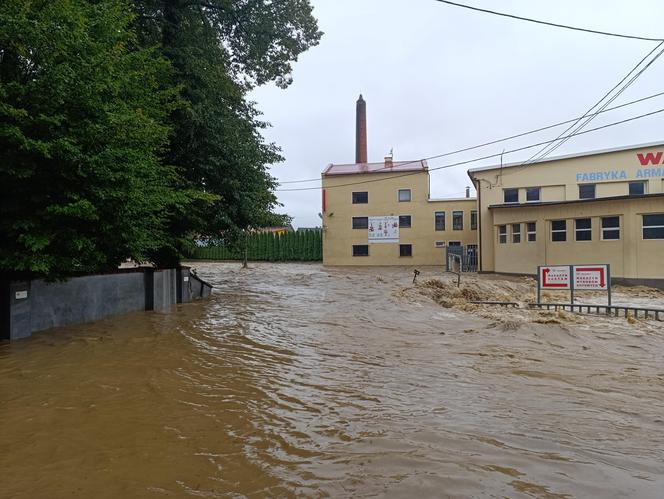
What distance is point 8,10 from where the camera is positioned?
235 inches

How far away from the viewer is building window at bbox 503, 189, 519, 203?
27.1 m

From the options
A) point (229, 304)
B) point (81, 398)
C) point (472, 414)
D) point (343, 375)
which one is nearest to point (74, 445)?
point (81, 398)

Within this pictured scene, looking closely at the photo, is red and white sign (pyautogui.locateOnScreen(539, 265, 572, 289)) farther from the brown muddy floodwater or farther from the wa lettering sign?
the brown muddy floodwater

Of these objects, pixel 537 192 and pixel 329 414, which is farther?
pixel 537 192

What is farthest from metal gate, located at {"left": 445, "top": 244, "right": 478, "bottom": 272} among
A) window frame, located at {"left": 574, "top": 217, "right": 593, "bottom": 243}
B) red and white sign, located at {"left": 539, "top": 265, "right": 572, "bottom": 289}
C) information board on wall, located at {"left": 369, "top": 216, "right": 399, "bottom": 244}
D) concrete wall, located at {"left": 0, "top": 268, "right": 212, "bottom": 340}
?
concrete wall, located at {"left": 0, "top": 268, "right": 212, "bottom": 340}

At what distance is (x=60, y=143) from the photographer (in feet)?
19.0

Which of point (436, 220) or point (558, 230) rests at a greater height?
point (436, 220)

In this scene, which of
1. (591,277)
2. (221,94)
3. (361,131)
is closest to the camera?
(591,277)

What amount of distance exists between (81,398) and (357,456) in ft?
9.80

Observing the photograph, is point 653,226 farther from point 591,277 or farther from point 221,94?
point 221,94

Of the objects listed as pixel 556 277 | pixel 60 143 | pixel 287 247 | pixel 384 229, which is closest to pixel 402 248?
pixel 384 229

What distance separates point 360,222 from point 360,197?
2024 mm

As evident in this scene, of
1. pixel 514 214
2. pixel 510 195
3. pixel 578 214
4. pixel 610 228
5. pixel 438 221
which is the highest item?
pixel 510 195

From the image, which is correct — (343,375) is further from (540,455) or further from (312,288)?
(312,288)
